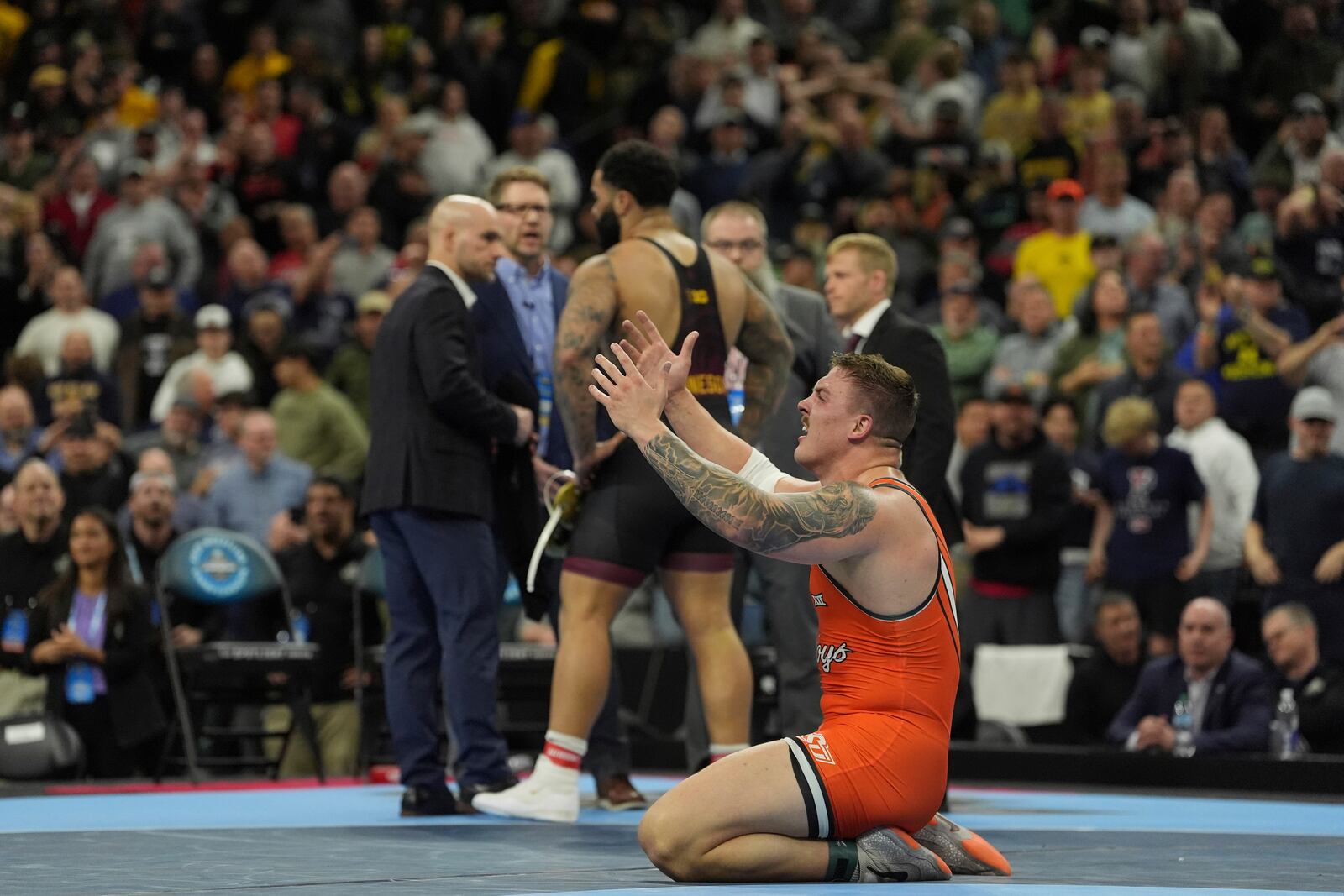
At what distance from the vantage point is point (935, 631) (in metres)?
4.97

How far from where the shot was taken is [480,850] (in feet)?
18.7

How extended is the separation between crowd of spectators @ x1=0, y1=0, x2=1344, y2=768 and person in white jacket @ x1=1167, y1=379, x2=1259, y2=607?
2 centimetres

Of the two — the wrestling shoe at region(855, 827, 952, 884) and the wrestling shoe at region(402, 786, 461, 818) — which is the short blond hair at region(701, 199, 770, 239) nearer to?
the wrestling shoe at region(402, 786, 461, 818)

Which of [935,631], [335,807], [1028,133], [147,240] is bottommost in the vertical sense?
[335,807]

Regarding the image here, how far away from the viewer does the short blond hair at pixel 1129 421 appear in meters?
11.0

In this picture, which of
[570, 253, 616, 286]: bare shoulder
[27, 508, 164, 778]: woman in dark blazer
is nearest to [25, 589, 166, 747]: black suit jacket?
[27, 508, 164, 778]: woman in dark blazer

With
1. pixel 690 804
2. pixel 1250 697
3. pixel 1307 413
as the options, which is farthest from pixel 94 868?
pixel 1307 413

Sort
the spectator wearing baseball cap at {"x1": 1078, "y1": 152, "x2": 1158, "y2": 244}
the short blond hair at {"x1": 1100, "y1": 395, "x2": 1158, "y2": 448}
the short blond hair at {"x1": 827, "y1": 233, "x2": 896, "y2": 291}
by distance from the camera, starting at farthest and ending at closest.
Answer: the spectator wearing baseball cap at {"x1": 1078, "y1": 152, "x2": 1158, "y2": 244}
the short blond hair at {"x1": 1100, "y1": 395, "x2": 1158, "y2": 448}
the short blond hair at {"x1": 827, "y1": 233, "x2": 896, "y2": 291}

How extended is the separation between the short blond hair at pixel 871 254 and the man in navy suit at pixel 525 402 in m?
1.05

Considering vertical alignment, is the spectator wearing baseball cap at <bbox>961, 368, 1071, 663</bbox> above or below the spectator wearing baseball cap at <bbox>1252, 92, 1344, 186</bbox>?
below

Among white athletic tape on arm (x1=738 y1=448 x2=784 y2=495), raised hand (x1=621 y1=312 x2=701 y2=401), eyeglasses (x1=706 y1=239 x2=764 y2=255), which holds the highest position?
eyeglasses (x1=706 y1=239 x2=764 y2=255)

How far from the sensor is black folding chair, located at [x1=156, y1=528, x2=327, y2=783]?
9.38 m

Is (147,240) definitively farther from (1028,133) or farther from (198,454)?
(1028,133)

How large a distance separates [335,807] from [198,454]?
5730mm
